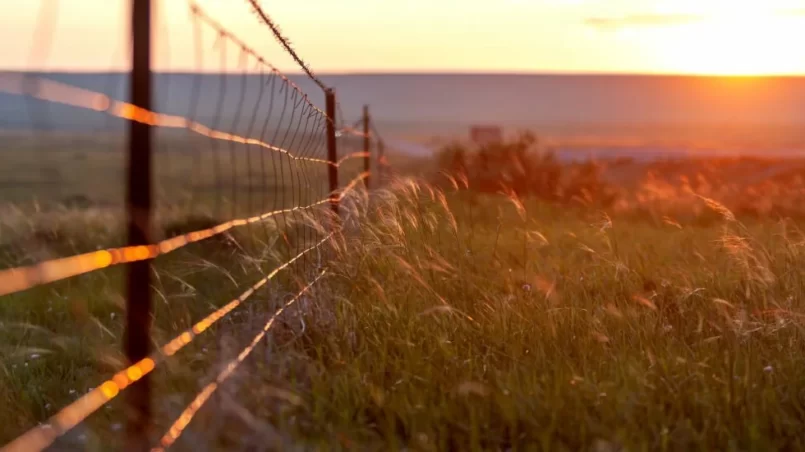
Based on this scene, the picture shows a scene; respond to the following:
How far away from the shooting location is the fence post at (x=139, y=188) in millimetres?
2623

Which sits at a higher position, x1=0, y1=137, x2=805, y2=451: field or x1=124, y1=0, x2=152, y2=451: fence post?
x1=124, y1=0, x2=152, y2=451: fence post

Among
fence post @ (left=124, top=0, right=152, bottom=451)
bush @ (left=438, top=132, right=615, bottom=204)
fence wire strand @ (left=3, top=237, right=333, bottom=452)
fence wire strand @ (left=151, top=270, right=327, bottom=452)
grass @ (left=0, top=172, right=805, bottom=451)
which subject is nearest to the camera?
fence wire strand @ (left=3, top=237, right=333, bottom=452)

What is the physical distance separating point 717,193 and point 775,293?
11274 mm

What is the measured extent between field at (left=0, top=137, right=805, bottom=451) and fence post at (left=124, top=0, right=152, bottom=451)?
0.50 metres

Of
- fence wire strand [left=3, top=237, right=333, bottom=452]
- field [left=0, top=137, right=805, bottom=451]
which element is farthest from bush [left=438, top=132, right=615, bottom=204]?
fence wire strand [left=3, top=237, right=333, bottom=452]

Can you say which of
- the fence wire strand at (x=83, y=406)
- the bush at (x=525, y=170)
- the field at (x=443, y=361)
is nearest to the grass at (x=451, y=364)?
the field at (x=443, y=361)

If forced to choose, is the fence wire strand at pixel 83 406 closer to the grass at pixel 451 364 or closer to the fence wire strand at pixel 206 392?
the fence wire strand at pixel 206 392

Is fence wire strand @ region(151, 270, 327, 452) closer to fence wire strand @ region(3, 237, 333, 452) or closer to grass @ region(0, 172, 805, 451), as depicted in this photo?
grass @ region(0, 172, 805, 451)

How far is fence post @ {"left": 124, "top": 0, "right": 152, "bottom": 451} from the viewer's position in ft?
8.61

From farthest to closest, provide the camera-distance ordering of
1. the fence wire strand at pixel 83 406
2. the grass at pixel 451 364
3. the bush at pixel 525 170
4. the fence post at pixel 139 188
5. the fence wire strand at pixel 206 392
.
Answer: the bush at pixel 525 170 < the grass at pixel 451 364 < the fence wire strand at pixel 206 392 < the fence post at pixel 139 188 < the fence wire strand at pixel 83 406

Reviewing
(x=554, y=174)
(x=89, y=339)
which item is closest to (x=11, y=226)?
(x=89, y=339)

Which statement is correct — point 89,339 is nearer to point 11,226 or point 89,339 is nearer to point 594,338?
point 594,338

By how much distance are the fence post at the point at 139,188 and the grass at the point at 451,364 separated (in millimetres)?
503

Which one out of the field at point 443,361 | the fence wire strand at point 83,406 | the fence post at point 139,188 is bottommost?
the field at point 443,361
